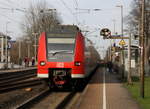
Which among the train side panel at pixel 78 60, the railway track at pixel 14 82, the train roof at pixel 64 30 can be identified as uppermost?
the train roof at pixel 64 30

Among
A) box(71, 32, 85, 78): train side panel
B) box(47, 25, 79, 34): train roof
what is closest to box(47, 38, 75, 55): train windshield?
box(71, 32, 85, 78): train side panel

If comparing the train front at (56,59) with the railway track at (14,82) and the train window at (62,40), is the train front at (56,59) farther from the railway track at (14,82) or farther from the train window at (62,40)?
the railway track at (14,82)

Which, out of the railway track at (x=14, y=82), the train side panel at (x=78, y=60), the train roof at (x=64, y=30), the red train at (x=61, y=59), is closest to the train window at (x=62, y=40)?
the red train at (x=61, y=59)

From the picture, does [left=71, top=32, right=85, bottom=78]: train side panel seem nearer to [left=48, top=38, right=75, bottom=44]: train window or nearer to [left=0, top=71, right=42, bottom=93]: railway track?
[left=48, top=38, right=75, bottom=44]: train window

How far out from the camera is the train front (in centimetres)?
1783

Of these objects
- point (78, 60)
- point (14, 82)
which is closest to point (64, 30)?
point (78, 60)

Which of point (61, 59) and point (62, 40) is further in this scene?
point (62, 40)

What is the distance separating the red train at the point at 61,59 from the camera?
17.8 metres

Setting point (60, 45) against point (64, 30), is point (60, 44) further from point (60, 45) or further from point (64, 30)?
point (64, 30)

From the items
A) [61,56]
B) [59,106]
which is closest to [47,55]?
[61,56]

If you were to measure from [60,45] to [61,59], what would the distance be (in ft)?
2.90

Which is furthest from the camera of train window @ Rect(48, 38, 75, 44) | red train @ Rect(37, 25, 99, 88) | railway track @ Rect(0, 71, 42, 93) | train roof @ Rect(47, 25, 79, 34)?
railway track @ Rect(0, 71, 42, 93)

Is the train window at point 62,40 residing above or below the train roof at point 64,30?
below

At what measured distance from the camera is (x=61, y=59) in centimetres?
1792
